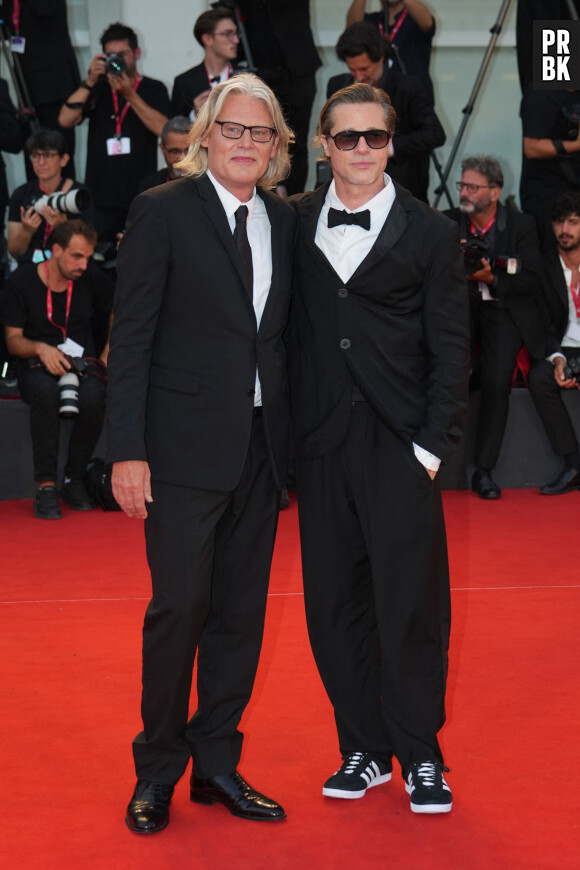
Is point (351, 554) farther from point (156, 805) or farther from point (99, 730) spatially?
point (99, 730)

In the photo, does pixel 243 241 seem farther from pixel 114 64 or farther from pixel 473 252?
pixel 114 64

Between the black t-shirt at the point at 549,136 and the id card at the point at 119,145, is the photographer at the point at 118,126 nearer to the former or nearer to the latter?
the id card at the point at 119,145

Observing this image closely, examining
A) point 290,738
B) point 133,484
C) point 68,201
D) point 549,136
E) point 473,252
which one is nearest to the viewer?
point 133,484

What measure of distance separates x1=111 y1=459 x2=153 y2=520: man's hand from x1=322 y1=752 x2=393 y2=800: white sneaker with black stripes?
762 millimetres

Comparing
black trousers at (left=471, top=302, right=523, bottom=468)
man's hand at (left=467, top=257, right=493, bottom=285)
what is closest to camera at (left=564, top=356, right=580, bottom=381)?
black trousers at (left=471, top=302, right=523, bottom=468)

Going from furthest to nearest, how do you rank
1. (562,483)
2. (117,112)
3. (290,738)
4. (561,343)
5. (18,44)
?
(18,44) → (117,112) → (561,343) → (562,483) → (290,738)

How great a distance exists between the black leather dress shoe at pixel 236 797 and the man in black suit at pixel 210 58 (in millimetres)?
4704

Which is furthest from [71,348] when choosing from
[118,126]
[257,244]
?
[257,244]

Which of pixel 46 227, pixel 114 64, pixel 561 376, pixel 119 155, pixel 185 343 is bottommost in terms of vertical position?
pixel 561 376

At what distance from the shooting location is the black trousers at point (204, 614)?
238cm

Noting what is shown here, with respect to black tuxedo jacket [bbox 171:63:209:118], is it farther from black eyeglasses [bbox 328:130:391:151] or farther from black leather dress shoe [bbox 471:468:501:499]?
black eyeglasses [bbox 328:130:391:151]

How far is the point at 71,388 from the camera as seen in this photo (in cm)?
581

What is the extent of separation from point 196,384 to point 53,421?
3528 millimetres

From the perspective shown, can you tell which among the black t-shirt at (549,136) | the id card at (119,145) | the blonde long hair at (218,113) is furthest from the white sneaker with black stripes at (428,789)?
the id card at (119,145)
